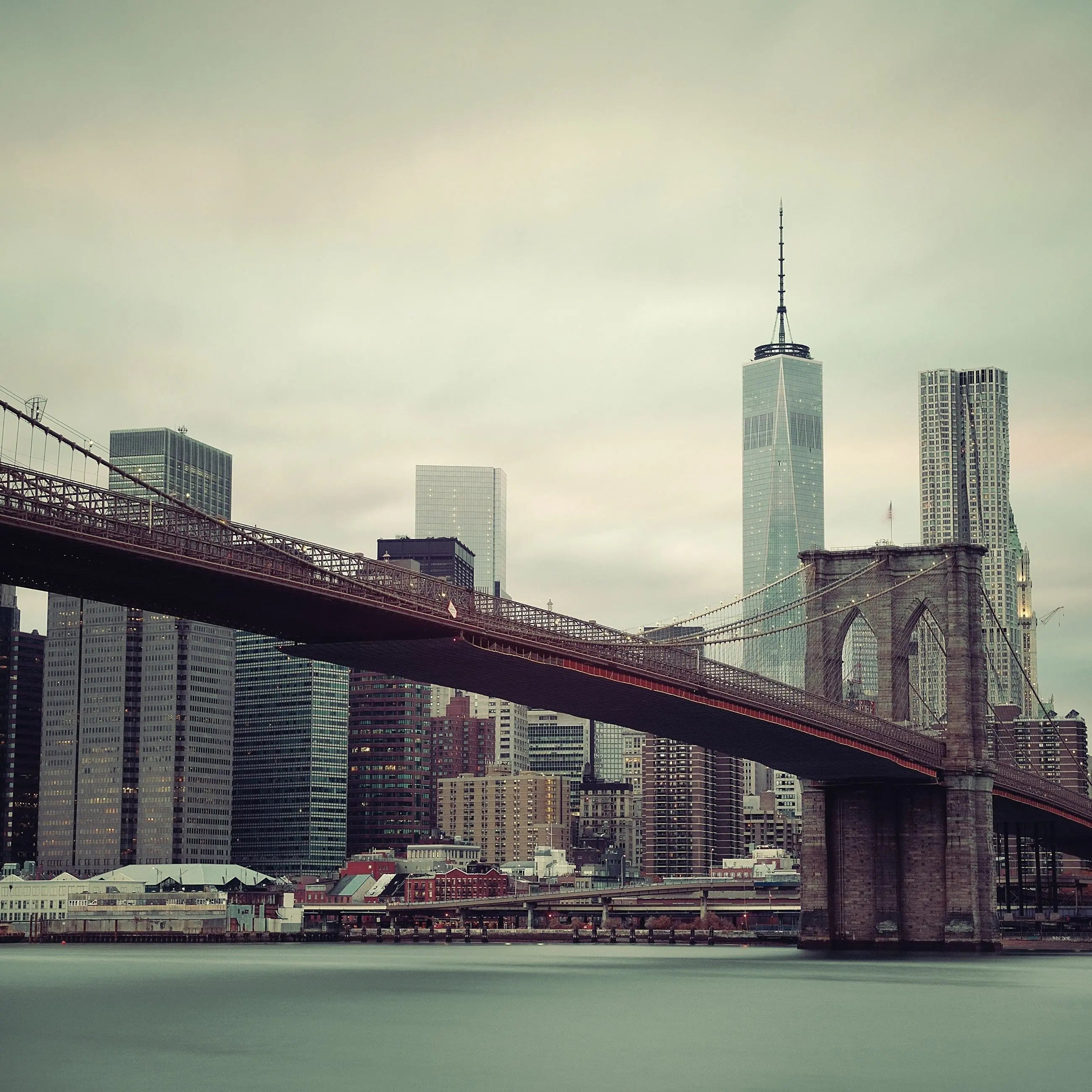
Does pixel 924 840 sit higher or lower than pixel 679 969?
higher

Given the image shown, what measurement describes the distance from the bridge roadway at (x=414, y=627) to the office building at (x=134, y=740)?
124692mm

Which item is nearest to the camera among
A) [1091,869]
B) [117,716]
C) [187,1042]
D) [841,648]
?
[187,1042]

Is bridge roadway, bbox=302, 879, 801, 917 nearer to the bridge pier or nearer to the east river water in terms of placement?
the bridge pier

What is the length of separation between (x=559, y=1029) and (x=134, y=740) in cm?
15593

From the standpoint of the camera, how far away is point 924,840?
7756 cm

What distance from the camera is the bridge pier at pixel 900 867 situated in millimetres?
76438

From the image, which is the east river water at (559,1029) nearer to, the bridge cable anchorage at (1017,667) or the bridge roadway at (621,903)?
the bridge cable anchorage at (1017,667)

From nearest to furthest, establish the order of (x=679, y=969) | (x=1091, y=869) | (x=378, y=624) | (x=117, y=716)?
(x=378, y=624)
(x=679, y=969)
(x=1091, y=869)
(x=117, y=716)

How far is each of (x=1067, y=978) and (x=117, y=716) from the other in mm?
142866

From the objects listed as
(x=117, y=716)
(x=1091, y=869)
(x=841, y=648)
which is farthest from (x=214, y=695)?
(x=841, y=648)

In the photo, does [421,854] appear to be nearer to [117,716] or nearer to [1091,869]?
[117,716]

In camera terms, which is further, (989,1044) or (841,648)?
(841,648)

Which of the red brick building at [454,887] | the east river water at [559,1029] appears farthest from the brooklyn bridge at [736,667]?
the red brick building at [454,887]

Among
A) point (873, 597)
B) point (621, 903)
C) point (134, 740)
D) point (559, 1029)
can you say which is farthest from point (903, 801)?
point (134, 740)
